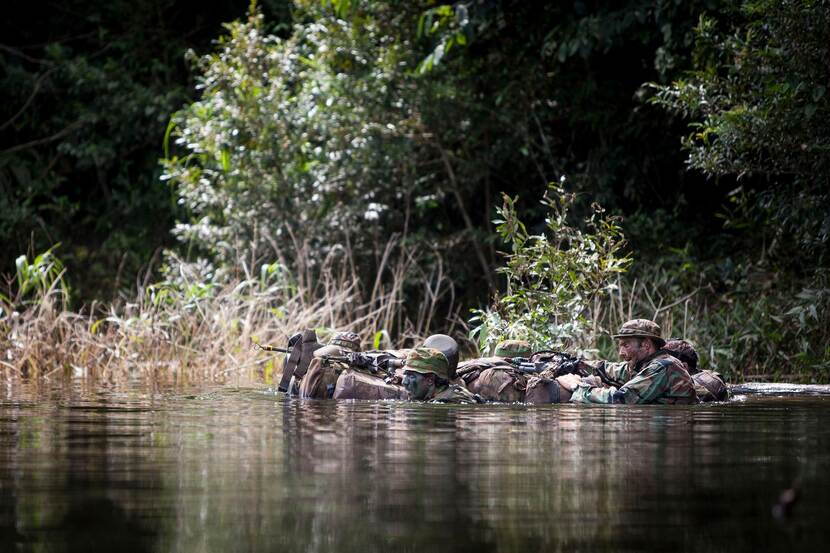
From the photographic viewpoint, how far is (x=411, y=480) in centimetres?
644

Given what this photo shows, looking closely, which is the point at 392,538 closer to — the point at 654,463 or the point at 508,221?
the point at 654,463

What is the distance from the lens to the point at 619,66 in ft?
65.1

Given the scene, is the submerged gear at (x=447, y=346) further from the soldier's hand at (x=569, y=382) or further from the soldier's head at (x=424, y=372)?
the soldier's hand at (x=569, y=382)

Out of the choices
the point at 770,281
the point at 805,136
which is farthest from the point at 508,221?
the point at 770,281

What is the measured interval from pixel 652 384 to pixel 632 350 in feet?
1.21

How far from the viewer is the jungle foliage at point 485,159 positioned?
14992 mm

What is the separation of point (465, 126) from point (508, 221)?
23.0ft

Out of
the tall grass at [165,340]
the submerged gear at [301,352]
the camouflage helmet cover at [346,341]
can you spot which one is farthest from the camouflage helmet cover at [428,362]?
the tall grass at [165,340]

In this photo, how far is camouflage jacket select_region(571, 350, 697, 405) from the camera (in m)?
11.2

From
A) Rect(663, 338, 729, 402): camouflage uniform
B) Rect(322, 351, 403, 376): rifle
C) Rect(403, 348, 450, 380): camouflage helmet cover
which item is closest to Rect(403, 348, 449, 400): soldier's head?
Rect(403, 348, 450, 380): camouflage helmet cover

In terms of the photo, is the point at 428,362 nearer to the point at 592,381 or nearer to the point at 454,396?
the point at 454,396

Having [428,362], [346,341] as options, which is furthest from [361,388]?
[428,362]

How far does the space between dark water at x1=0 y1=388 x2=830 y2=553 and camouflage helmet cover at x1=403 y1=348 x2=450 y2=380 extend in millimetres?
719

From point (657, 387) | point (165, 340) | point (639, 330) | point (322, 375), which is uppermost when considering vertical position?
point (639, 330)
